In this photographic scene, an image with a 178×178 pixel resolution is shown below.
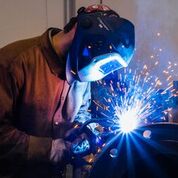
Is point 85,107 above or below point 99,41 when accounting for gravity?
below

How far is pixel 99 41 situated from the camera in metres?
1.32

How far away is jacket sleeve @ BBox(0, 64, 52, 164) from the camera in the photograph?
1322mm

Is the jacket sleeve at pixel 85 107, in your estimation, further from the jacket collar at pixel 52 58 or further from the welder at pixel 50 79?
the jacket collar at pixel 52 58

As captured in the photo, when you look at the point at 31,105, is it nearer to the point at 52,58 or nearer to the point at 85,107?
the point at 52,58

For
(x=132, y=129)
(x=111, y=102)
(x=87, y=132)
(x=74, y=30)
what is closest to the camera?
(x=132, y=129)

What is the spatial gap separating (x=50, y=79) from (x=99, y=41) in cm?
28

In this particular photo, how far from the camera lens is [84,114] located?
174cm

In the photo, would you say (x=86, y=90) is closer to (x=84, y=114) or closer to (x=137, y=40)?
(x=84, y=114)

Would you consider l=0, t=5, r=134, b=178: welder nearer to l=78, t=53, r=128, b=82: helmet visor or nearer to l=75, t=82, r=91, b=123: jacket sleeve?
l=78, t=53, r=128, b=82: helmet visor

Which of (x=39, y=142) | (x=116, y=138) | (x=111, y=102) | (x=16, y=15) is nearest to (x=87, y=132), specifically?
(x=39, y=142)

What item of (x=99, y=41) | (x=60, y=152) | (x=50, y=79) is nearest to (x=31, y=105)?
(x=50, y=79)

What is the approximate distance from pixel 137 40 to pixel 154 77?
0.23m

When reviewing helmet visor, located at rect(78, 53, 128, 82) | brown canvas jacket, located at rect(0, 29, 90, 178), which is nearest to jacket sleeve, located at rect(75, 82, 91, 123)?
brown canvas jacket, located at rect(0, 29, 90, 178)

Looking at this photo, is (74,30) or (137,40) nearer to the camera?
(74,30)
